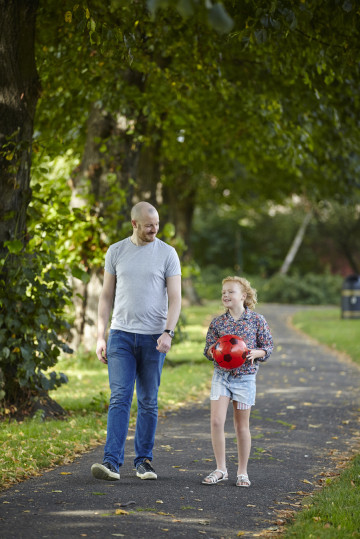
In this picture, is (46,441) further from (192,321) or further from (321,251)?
(321,251)

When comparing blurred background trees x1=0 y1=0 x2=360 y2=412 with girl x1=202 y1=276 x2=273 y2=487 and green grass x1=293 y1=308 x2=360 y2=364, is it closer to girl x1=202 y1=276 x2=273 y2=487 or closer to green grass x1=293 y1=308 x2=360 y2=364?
girl x1=202 y1=276 x2=273 y2=487

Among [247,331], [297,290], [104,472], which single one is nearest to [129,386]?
[104,472]

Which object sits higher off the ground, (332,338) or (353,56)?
(353,56)

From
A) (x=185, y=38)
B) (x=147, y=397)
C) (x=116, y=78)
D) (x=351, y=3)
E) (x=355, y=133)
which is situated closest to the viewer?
(x=147, y=397)

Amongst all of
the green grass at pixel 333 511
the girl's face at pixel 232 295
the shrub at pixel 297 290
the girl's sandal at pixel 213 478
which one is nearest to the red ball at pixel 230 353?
the girl's face at pixel 232 295

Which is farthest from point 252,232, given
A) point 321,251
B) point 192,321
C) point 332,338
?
point 332,338

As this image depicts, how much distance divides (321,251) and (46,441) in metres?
41.0

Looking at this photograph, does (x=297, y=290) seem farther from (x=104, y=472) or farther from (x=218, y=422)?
(x=104, y=472)

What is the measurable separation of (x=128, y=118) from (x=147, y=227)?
23.0 ft

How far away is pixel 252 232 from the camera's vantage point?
158 feet

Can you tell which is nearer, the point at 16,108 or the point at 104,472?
the point at 104,472

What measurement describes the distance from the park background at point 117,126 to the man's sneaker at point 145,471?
0.88 metres

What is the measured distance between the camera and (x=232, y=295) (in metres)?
5.82

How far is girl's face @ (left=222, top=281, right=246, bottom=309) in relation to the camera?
5820 millimetres
